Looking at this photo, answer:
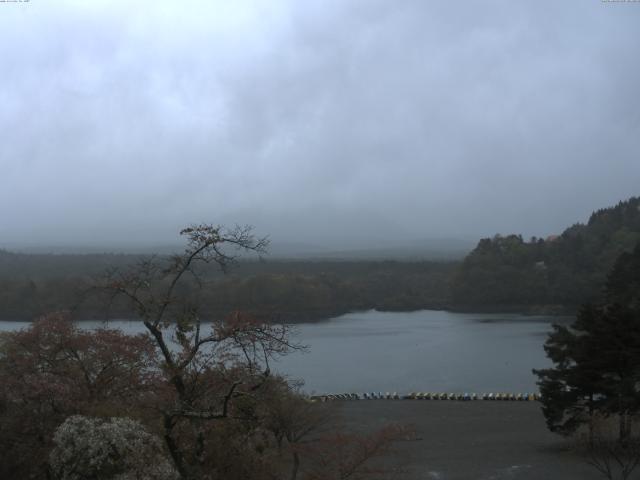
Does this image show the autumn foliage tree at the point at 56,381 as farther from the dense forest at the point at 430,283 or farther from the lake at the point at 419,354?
A: the dense forest at the point at 430,283

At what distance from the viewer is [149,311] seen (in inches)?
178

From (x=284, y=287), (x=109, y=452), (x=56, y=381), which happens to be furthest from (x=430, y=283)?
(x=109, y=452)

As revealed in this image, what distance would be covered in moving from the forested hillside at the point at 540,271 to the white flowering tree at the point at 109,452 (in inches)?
1732

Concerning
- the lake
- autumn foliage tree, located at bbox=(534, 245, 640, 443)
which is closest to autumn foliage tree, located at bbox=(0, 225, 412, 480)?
autumn foliage tree, located at bbox=(534, 245, 640, 443)

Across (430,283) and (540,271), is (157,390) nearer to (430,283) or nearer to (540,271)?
(540,271)

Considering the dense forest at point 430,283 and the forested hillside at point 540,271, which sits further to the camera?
the forested hillside at point 540,271

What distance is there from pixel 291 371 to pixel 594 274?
1189 inches

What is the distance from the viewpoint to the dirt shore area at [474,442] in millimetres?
10453

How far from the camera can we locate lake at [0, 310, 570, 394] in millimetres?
23375

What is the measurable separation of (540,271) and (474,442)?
40972 millimetres

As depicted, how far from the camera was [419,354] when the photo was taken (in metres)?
30.3

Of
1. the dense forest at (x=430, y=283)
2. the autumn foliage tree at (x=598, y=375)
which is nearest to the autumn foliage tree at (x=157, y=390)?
the autumn foliage tree at (x=598, y=375)

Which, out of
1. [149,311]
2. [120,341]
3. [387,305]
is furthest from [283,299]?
[149,311]

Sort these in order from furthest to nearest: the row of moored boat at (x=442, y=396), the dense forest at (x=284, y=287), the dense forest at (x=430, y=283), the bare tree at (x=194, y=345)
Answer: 1. the dense forest at (x=430, y=283)
2. the dense forest at (x=284, y=287)
3. the row of moored boat at (x=442, y=396)
4. the bare tree at (x=194, y=345)
